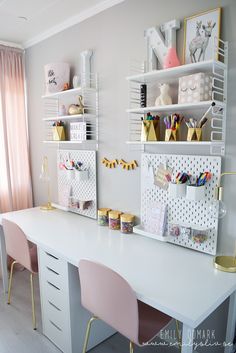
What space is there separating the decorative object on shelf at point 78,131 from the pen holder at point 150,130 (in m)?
0.69

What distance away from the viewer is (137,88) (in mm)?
1981

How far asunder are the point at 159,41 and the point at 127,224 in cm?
123

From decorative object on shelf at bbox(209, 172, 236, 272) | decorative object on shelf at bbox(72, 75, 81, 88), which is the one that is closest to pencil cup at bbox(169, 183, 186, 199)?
decorative object on shelf at bbox(209, 172, 236, 272)

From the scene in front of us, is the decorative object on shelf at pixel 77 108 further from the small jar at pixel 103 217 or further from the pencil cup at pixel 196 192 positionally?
the pencil cup at pixel 196 192

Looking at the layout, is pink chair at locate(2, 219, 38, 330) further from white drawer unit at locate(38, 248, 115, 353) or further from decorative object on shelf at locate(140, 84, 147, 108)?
decorative object on shelf at locate(140, 84, 147, 108)

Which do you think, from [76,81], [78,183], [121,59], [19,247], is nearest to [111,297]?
[19,247]

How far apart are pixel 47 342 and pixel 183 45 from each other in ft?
7.12

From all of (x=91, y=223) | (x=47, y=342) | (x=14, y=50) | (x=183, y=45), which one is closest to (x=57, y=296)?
(x=47, y=342)

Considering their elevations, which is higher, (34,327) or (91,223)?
(91,223)

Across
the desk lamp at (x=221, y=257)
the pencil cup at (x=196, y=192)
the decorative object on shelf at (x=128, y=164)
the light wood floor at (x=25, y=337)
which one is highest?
the decorative object on shelf at (x=128, y=164)

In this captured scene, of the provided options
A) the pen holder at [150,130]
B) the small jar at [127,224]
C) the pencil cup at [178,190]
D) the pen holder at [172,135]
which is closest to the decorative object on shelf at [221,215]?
the pencil cup at [178,190]

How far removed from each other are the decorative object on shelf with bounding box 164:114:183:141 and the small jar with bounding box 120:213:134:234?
0.66 metres

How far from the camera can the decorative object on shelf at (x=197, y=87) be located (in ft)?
4.89

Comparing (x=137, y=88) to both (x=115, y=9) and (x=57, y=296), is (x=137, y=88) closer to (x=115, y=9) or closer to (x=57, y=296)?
(x=115, y=9)
